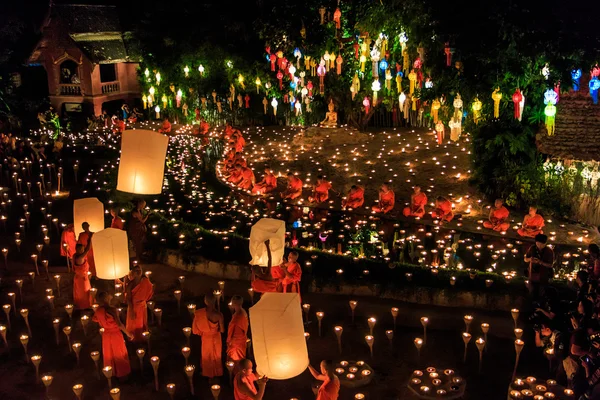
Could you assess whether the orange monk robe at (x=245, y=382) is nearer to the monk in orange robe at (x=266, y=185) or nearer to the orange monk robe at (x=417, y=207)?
the orange monk robe at (x=417, y=207)

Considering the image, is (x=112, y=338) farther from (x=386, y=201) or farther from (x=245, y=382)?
(x=386, y=201)

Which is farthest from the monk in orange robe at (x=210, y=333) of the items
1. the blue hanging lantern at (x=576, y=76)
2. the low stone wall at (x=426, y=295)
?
the blue hanging lantern at (x=576, y=76)

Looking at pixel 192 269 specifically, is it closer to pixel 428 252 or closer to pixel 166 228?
pixel 166 228

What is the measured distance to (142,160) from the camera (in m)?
8.38

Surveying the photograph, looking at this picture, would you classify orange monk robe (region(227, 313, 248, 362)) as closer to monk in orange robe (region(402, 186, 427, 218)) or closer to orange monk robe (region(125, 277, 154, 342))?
orange monk robe (region(125, 277, 154, 342))

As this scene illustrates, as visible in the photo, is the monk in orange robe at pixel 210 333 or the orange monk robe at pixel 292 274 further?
the orange monk robe at pixel 292 274

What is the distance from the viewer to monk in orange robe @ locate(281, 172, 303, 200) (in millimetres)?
14914

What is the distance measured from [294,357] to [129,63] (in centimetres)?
2558

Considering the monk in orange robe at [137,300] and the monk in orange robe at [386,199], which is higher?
the monk in orange robe at [386,199]

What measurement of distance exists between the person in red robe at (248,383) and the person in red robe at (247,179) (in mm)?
9908

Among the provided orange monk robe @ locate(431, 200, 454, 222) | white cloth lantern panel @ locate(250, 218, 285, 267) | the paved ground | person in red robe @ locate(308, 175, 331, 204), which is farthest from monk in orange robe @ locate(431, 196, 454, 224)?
white cloth lantern panel @ locate(250, 218, 285, 267)

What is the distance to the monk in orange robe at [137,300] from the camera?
823 cm

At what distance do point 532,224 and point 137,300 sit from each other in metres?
7.08

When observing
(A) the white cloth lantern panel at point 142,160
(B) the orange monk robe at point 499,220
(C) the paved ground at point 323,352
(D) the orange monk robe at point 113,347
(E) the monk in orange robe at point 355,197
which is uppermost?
(A) the white cloth lantern panel at point 142,160
